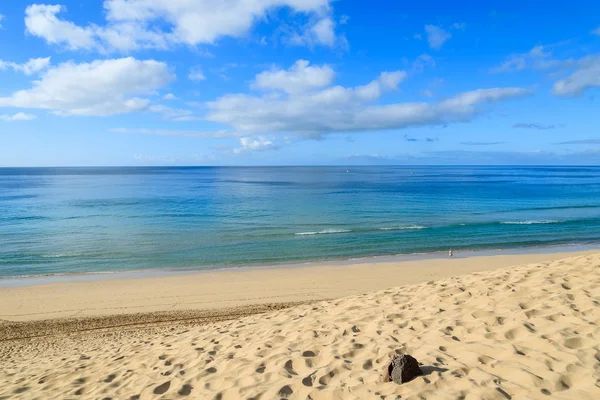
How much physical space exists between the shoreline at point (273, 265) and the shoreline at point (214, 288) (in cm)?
61

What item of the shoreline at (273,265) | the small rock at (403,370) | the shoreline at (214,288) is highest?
the small rock at (403,370)

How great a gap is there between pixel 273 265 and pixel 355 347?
1554 cm

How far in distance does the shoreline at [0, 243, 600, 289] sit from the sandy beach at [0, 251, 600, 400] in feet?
22.2

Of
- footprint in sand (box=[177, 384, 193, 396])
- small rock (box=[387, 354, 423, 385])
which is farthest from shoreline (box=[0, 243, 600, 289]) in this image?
small rock (box=[387, 354, 423, 385])

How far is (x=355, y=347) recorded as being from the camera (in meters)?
6.51

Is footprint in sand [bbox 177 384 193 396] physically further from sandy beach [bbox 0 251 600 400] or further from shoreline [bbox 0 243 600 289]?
shoreline [bbox 0 243 600 289]

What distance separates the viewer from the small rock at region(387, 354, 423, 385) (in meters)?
5.05

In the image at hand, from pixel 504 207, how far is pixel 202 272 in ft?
133

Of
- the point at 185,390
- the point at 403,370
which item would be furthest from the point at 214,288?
the point at 403,370

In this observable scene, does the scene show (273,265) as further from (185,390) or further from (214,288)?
(185,390)

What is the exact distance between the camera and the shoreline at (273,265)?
19.4 metres

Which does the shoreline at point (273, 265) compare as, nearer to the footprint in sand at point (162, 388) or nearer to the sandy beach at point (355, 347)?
the sandy beach at point (355, 347)

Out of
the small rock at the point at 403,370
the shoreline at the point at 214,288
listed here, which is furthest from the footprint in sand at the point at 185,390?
the shoreline at the point at 214,288

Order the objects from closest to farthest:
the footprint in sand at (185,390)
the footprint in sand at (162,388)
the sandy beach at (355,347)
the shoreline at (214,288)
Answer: the sandy beach at (355,347)
the footprint in sand at (185,390)
the footprint in sand at (162,388)
the shoreline at (214,288)
